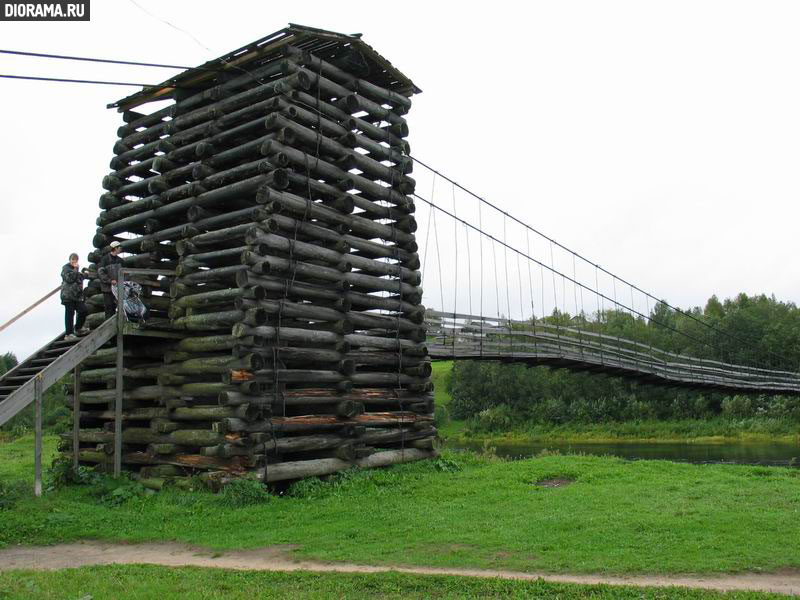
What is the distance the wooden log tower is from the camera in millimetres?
13500

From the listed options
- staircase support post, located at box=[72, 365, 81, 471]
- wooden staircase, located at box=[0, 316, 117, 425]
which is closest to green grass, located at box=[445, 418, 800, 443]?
staircase support post, located at box=[72, 365, 81, 471]

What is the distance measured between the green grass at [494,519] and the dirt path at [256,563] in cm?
26

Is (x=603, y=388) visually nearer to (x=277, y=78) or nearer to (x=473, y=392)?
(x=473, y=392)

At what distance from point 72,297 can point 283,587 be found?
28.8 feet

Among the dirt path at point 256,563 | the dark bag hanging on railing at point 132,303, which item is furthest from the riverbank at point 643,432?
the dirt path at point 256,563

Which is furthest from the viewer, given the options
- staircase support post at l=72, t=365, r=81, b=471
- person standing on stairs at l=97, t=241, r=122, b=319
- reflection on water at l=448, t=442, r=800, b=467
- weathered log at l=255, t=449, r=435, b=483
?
reflection on water at l=448, t=442, r=800, b=467

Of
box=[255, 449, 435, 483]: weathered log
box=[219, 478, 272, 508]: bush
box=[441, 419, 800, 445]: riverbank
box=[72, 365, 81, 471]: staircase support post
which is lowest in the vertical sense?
box=[441, 419, 800, 445]: riverbank

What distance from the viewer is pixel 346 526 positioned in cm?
1066

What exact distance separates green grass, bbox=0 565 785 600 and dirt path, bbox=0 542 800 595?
1.09 ft

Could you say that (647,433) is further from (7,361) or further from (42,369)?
(7,361)

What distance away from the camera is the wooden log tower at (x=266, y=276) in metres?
13.5

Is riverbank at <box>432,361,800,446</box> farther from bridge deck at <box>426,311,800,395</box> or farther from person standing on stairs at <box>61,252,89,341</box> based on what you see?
person standing on stairs at <box>61,252,89,341</box>

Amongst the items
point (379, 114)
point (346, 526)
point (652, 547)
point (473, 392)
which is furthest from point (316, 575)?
point (473, 392)

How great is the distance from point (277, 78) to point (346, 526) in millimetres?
9055
